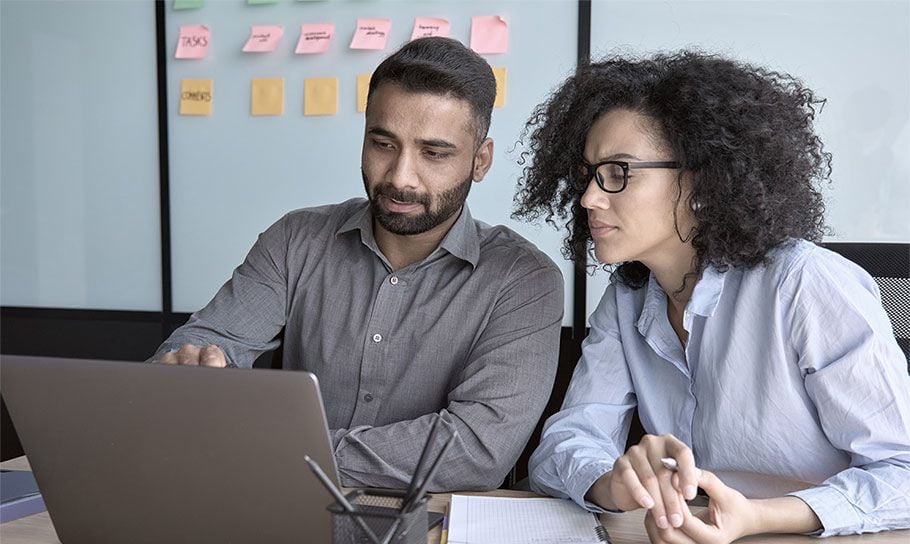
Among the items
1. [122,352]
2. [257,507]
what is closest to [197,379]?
[257,507]

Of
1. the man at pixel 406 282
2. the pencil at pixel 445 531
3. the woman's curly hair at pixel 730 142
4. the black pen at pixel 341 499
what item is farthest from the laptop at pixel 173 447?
the woman's curly hair at pixel 730 142

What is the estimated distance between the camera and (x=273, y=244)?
5.99 feet

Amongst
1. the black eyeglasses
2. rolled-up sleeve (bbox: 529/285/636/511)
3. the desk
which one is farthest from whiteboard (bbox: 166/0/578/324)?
the desk

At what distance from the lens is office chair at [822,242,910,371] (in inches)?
58.7

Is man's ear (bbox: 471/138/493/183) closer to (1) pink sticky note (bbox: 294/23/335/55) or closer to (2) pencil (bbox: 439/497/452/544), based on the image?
(2) pencil (bbox: 439/497/452/544)

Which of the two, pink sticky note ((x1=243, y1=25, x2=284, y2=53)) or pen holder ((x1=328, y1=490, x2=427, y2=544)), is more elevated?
pink sticky note ((x1=243, y1=25, x2=284, y2=53))

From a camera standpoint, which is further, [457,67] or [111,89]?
[111,89]

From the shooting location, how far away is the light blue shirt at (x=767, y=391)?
45.2 inches

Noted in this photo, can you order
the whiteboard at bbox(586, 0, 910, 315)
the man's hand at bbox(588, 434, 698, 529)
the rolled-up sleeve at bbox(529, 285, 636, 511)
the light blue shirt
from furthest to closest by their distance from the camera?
1. the whiteboard at bbox(586, 0, 910, 315)
2. the rolled-up sleeve at bbox(529, 285, 636, 511)
3. the light blue shirt
4. the man's hand at bbox(588, 434, 698, 529)

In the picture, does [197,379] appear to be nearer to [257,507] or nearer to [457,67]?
[257,507]

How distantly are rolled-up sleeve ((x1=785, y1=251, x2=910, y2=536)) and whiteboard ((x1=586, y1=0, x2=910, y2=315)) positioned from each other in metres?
1.19

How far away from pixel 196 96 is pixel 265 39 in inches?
11.9

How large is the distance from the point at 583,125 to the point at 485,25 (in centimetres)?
114

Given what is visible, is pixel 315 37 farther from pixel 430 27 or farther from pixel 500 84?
pixel 500 84
